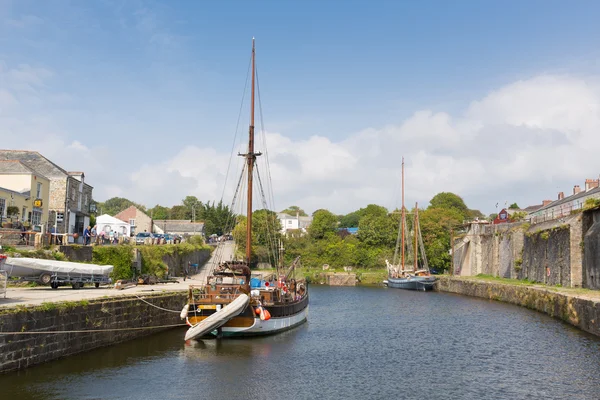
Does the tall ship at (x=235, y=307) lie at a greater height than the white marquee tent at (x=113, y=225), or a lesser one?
lesser

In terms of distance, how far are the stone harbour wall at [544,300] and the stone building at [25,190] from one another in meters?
37.9

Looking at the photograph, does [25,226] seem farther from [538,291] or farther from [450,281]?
[450,281]

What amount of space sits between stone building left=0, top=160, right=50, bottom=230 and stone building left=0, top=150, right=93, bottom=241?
318cm

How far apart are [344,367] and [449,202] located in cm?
11688

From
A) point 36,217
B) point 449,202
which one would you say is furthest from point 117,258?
point 449,202

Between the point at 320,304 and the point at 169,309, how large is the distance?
22053 millimetres

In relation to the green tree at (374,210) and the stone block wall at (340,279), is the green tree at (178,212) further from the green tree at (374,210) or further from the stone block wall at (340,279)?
the stone block wall at (340,279)

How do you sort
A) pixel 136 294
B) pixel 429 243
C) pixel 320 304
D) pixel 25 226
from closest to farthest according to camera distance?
pixel 136 294
pixel 25 226
pixel 320 304
pixel 429 243

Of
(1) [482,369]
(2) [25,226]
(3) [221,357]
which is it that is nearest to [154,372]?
(3) [221,357]

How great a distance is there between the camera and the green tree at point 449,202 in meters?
132

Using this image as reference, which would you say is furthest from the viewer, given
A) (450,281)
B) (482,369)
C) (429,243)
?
(429,243)

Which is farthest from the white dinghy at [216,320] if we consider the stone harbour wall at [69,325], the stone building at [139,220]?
the stone building at [139,220]

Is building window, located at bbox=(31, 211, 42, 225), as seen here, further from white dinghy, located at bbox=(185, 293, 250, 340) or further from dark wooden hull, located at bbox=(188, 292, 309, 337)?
white dinghy, located at bbox=(185, 293, 250, 340)

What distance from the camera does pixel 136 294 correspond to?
27.2 m
